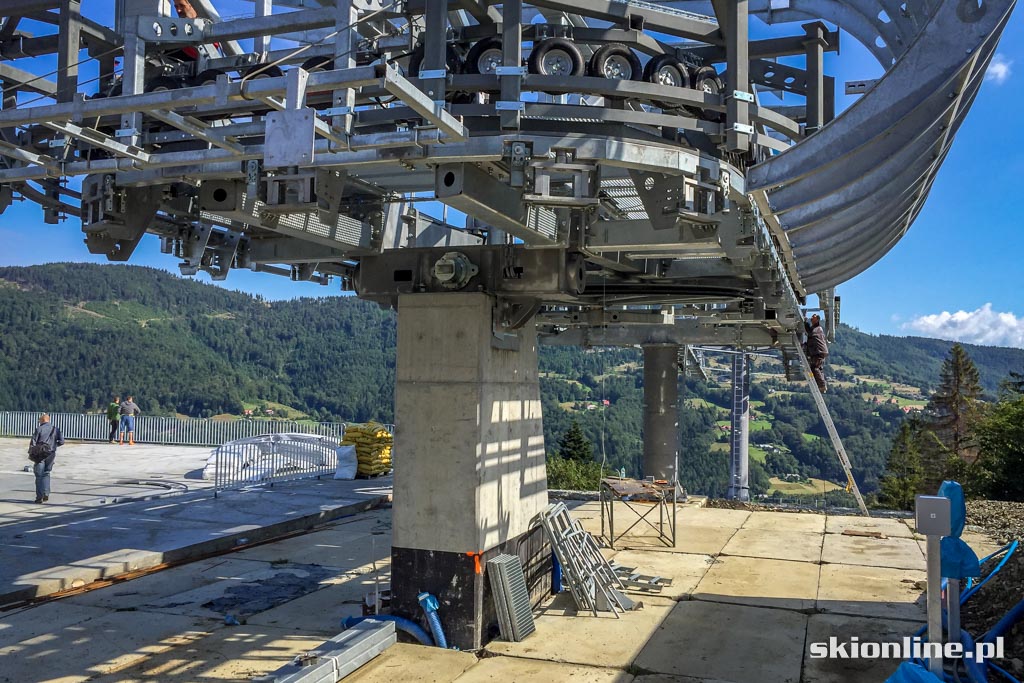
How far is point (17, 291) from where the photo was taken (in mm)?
151875

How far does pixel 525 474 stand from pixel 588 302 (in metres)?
5.01

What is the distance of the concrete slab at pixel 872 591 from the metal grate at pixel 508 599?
420 centimetres

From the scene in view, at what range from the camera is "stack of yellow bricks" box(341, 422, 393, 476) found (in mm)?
23969

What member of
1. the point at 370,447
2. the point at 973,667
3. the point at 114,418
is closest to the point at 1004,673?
the point at 973,667

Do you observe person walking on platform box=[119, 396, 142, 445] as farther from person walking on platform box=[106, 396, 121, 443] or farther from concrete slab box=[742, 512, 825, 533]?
concrete slab box=[742, 512, 825, 533]

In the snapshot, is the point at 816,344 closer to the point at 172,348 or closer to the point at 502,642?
the point at 502,642

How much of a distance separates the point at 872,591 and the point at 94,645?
10.1m

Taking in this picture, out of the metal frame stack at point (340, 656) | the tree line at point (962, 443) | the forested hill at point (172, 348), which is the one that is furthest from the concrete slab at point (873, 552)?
the forested hill at point (172, 348)

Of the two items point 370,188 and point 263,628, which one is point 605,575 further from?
point 370,188

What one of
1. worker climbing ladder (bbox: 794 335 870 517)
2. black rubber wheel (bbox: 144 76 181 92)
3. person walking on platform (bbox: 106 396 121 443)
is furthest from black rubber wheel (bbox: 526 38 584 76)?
person walking on platform (bbox: 106 396 121 443)

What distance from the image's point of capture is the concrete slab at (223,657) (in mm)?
8094

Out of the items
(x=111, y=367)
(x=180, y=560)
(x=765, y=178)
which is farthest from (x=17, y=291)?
(x=765, y=178)

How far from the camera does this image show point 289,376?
150750 mm

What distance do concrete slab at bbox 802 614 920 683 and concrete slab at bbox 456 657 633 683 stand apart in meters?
2.00
